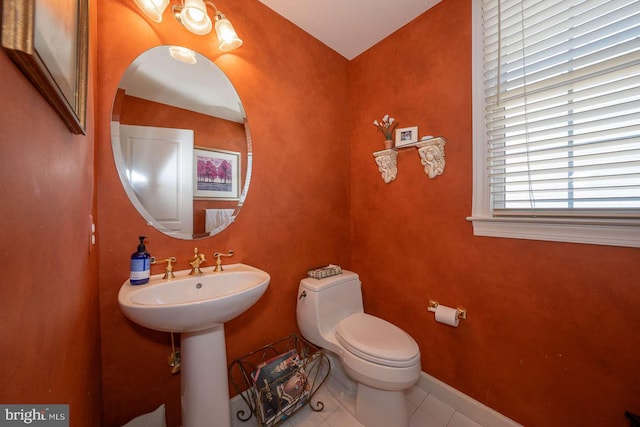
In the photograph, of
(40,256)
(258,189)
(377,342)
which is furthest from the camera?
(258,189)

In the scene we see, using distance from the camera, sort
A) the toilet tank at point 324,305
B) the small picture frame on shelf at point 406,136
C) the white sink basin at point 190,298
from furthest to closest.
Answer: the small picture frame on shelf at point 406,136 → the toilet tank at point 324,305 → the white sink basin at point 190,298

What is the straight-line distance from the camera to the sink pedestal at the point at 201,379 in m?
0.97

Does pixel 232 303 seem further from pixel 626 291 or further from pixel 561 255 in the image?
pixel 626 291

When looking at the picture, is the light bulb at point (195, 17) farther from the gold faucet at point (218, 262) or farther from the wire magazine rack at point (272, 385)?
the wire magazine rack at point (272, 385)

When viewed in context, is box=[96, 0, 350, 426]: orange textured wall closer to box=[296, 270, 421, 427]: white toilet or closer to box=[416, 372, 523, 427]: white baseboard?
box=[296, 270, 421, 427]: white toilet

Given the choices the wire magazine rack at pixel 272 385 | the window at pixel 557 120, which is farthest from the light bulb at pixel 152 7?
the wire magazine rack at pixel 272 385

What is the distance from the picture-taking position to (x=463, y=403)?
1.29m

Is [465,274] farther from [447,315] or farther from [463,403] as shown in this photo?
[463,403]

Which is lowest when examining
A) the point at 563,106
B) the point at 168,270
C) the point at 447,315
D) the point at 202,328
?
the point at 447,315

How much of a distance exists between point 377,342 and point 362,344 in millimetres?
85

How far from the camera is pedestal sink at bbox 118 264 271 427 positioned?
832 mm

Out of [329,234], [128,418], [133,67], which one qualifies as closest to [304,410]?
[128,418]

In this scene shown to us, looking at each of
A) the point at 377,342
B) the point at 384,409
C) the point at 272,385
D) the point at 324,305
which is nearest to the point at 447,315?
the point at 377,342

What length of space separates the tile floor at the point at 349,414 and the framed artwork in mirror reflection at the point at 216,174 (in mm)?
1183
